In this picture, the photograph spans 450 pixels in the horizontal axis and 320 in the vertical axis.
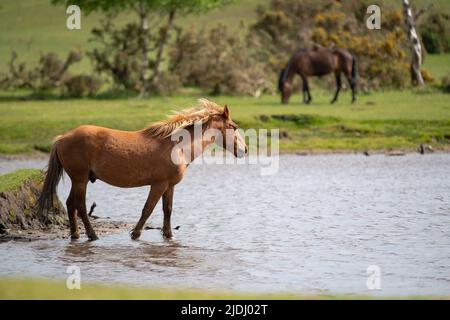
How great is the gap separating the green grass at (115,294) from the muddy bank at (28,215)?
108 inches

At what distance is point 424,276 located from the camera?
1027cm

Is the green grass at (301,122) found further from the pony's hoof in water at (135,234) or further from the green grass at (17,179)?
the pony's hoof in water at (135,234)

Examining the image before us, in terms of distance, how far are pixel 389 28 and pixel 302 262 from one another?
27.4 meters

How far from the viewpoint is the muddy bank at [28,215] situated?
12.5 meters

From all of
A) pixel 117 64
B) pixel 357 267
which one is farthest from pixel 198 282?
pixel 117 64

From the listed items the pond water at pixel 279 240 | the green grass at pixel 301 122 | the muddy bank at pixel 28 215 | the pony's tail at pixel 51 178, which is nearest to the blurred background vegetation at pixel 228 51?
the green grass at pixel 301 122

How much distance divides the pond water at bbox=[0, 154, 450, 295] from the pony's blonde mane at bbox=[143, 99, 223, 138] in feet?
4.46

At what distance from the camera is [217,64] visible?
32.7 metres

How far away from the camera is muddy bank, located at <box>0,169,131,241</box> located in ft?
40.9

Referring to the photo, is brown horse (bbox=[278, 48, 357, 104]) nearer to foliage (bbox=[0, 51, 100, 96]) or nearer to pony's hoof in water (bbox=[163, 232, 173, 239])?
foliage (bbox=[0, 51, 100, 96])

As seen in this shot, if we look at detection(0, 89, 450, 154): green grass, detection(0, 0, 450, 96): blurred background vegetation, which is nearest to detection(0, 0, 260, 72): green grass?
detection(0, 0, 450, 96): blurred background vegetation

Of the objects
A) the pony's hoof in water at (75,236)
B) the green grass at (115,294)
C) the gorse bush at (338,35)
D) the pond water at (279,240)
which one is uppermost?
the gorse bush at (338,35)

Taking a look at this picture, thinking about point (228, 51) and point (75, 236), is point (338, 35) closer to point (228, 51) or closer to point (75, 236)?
point (228, 51)
